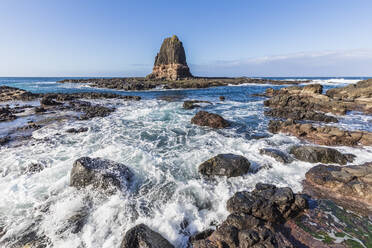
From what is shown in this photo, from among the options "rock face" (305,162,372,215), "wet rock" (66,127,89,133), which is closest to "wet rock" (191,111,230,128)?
"rock face" (305,162,372,215)

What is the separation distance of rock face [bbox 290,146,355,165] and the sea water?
523 millimetres

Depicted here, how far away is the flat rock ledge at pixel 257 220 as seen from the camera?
12.0ft

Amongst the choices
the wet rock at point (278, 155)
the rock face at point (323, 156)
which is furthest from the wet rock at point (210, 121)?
the rock face at point (323, 156)

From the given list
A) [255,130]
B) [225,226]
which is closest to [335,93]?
[255,130]

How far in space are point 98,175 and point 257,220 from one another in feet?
17.2

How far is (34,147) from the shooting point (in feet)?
30.0

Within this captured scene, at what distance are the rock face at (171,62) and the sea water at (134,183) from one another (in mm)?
70166

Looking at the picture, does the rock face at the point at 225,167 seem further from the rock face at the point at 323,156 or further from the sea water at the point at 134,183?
the rock face at the point at 323,156

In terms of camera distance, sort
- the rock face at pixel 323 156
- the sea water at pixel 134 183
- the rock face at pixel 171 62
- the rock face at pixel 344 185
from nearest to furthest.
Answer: the sea water at pixel 134 183, the rock face at pixel 344 185, the rock face at pixel 323 156, the rock face at pixel 171 62

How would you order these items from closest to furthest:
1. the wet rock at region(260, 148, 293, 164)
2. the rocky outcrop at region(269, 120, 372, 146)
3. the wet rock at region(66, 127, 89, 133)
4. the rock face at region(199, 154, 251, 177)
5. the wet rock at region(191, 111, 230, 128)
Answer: the rock face at region(199, 154, 251, 177)
the wet rock at region(260, 148, 293, 164)
the rocky outcrop at region(269, 120, 372, 146)
the wet rock at region(66, 127, 89, 133)
the wet rock at region(191, 111, 230, 128)

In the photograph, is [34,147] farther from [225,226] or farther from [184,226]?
[225,226]

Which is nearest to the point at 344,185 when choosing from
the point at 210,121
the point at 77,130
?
the point at 210,121

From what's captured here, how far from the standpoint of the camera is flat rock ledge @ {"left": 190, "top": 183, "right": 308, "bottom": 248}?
3656mm

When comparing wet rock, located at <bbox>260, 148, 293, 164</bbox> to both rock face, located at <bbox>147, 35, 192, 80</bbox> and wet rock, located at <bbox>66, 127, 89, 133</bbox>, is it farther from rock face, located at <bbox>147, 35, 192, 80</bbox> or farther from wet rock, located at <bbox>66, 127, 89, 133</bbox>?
rock face, located at <bbox>147, 35, 192, 80</bbox>
